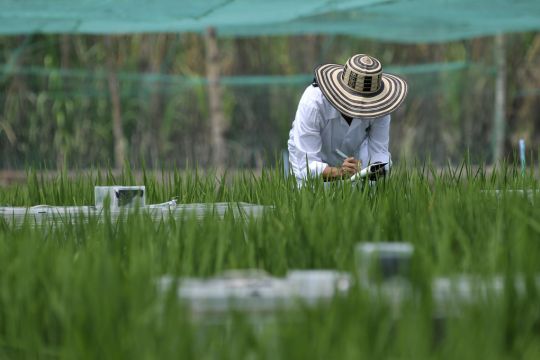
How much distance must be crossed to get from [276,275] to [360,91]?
5.69ft

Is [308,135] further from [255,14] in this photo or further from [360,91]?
[255,14]

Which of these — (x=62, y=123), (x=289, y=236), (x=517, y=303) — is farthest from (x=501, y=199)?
(x=62, y=123)

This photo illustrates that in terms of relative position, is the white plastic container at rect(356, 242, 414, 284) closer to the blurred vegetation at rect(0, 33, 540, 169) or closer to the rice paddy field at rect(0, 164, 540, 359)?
the rice paddy field at rect(0, 164, 540, 359)

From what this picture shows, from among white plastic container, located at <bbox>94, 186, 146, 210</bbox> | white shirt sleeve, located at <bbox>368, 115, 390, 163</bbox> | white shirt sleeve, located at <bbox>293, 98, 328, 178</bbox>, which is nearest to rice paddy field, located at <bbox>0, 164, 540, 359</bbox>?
white plastic container, located at <bbox>94, 186, 146, 210</bbox>

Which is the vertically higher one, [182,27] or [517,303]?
[182,27]

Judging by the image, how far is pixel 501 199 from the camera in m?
2.82

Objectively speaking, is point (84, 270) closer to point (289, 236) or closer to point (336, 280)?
point (336, 280)

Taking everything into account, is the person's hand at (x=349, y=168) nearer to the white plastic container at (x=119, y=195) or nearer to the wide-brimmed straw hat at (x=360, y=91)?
the wide-brimmed straw hat at (x=360, y=91)

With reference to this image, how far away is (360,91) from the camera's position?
143 inches

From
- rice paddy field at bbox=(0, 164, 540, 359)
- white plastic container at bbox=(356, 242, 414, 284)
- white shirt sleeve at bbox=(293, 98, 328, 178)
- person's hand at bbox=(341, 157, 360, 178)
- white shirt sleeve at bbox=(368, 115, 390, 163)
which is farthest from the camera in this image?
white shirt sleeve at bbox=(368, 115, 390, 163)

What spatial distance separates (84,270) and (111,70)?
657 cm

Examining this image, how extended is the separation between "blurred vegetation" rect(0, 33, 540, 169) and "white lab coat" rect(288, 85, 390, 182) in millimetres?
4184

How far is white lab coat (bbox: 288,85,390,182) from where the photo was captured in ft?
12.4

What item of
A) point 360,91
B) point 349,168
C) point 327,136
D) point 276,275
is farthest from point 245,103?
point 276,275
